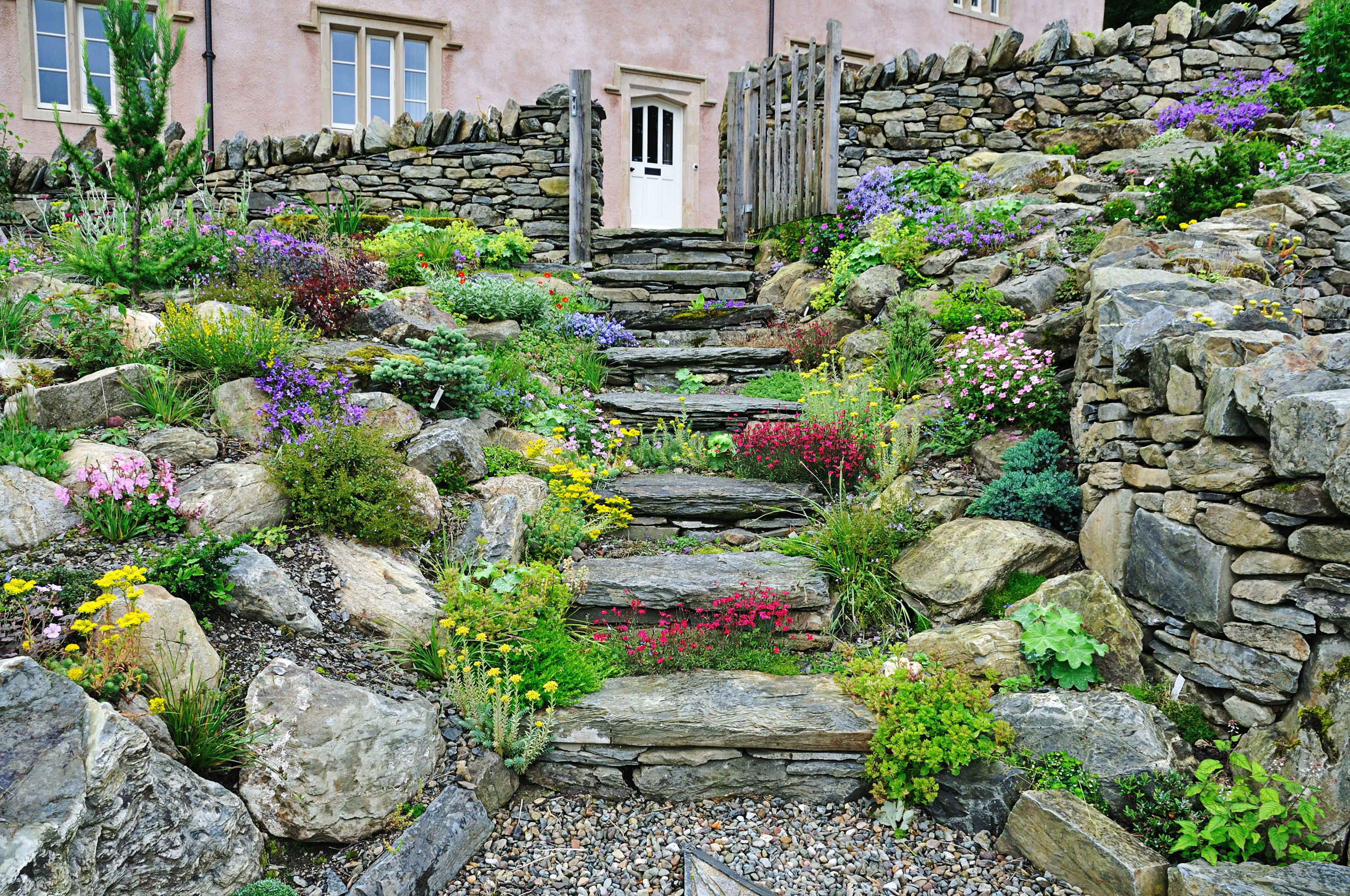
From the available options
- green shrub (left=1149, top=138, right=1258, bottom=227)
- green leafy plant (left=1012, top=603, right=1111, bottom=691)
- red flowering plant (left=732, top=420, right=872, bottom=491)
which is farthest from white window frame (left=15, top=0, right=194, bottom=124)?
green leafy plant (left=1012, top=603, right=1111, bottom=691)

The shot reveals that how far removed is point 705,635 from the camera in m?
3.94

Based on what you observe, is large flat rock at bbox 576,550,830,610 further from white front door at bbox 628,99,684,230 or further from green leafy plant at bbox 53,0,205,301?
white front door at bbox 628,99,684,230

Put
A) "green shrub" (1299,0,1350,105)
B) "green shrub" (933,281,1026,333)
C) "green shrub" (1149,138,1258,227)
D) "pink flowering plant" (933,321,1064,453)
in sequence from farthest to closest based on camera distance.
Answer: "green shrub" (1299,0,1350,105) < "green shrub" (1149,138,1258,227) < "green shrub" (933,281,1026,333) < "pink flowering plant" (933,321,1064,453)

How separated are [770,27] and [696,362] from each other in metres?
9.34

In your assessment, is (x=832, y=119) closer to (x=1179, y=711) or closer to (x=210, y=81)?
(x=1179, y=711)

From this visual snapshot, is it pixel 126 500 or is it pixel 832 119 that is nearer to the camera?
pixel 126 500

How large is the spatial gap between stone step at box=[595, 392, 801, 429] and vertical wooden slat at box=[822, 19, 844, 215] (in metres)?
3.37

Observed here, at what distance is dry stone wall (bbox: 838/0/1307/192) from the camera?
9359mm

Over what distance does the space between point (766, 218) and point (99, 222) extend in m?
6.56

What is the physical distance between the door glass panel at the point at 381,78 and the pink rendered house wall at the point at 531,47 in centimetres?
49

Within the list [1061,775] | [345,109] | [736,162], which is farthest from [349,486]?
[345,109]

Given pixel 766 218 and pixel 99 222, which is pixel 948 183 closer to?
pixel 766 218

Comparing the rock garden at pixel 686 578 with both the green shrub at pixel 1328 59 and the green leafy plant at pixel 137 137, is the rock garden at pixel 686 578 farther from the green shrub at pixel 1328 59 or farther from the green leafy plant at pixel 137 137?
the green shrub at pixel 1328 59

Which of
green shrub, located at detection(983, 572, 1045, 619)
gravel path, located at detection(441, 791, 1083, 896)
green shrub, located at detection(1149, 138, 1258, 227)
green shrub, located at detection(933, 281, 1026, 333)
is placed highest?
green shrub, located at detection(1149, 138, 1258, 227)
